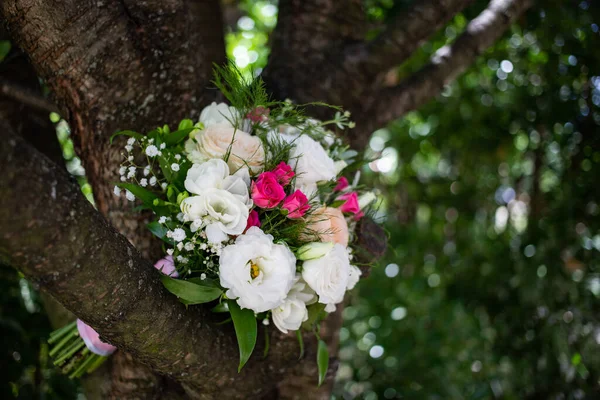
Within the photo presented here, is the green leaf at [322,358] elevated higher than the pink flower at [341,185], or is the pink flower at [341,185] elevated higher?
the pink flower at [341,185]

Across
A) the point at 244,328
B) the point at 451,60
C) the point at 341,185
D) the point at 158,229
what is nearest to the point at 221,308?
the point at 244,328

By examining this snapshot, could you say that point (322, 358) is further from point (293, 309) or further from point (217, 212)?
point (217, 212)

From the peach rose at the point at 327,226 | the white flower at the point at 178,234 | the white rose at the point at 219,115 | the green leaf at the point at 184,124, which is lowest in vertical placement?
the peach rose at the point at 327,226

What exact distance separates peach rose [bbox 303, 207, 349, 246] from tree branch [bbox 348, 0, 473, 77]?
3.30 ft

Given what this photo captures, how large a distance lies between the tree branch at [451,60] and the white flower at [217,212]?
131 cm

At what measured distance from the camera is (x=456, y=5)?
7.79 feet

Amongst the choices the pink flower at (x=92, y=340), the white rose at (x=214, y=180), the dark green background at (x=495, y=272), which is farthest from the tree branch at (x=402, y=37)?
the pink flower at (x=92, y=340)

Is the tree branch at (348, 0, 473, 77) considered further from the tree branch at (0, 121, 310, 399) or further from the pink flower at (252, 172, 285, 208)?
the tree branch at (0, 121, 310, 399)

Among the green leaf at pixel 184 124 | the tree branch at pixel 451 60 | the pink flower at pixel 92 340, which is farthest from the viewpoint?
the tree branch at pixel 451 60

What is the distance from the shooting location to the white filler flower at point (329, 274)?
1359 millimetres

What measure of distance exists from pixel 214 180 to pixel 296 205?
20cm

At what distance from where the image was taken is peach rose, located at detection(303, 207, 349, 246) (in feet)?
4.67

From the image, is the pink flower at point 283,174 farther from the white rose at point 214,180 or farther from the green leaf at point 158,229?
the green leaf at point 158,229

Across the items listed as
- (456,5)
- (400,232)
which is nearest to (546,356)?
(400,232)
